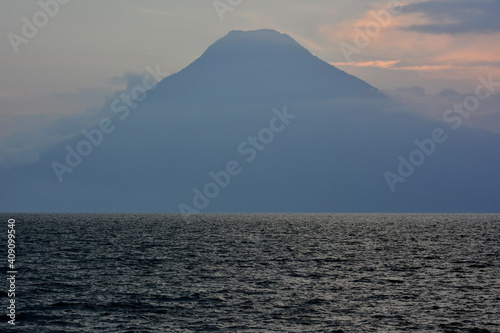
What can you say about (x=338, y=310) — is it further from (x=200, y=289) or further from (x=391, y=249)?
(x=391, y=249)

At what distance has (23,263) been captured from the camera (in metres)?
67.1

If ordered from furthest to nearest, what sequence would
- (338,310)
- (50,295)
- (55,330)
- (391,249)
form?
(391,249)
(50,295)
(338,310)
(55,330)

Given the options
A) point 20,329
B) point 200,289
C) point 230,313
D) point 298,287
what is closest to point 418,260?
point 298,287

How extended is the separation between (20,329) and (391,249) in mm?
→ 68226

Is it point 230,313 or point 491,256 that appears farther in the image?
point 491,256

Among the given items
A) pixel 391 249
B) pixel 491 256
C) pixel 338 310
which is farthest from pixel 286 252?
pixel 338 310

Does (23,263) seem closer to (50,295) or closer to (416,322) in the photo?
(50,295)

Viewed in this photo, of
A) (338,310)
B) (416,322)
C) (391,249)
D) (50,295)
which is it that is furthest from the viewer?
(391,249)

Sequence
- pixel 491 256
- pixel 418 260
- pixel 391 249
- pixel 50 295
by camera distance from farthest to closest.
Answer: pixel 391 249 → pixel 491 256 → pixel 418 260 → pixel 50 295

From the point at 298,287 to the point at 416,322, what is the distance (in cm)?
1474

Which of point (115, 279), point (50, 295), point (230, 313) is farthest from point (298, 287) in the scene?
point (50, 295)

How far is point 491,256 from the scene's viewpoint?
268ft

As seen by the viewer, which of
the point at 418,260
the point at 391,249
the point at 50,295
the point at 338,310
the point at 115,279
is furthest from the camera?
the point at 391,249

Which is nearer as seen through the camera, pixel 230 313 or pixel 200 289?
pixel 230 313
